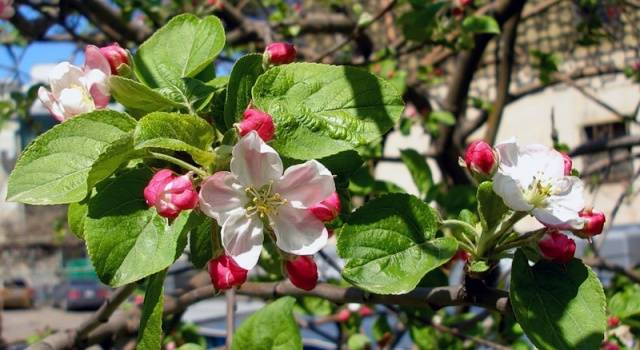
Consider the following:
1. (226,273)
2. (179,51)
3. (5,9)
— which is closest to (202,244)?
(226,273)

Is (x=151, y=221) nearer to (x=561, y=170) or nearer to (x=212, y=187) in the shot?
(x=212, y=187)

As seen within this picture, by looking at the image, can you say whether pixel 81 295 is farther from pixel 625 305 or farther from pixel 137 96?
pixel 137 96

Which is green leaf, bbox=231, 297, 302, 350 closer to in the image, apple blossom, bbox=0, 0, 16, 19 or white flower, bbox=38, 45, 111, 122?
white flower, bbox=38, 45, 111, 122

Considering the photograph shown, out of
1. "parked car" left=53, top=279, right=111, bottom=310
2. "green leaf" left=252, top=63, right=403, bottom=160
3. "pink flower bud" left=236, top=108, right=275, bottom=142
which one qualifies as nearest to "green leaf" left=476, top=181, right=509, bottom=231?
"green leaf" left=252, top=63, right=403, bottom=160

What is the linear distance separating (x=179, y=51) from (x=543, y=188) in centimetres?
50

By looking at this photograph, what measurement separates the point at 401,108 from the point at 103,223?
354 millimetres

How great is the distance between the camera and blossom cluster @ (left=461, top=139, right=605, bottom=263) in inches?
31.4

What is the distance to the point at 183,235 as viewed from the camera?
0.79 metres

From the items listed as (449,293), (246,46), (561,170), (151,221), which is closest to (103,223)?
(151,221)

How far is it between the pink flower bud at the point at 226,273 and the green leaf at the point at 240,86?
154 millimetres

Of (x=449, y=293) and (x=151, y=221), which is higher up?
(x=151, y=221)

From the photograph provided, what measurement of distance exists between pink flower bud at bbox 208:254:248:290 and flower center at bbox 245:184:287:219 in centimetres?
6

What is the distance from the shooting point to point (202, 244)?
34.3 inches

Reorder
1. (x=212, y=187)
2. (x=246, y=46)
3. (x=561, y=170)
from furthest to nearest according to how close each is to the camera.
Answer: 1. (x=246, y=46)
2. (x=561, y=170)
3. (x=212, y=187)
